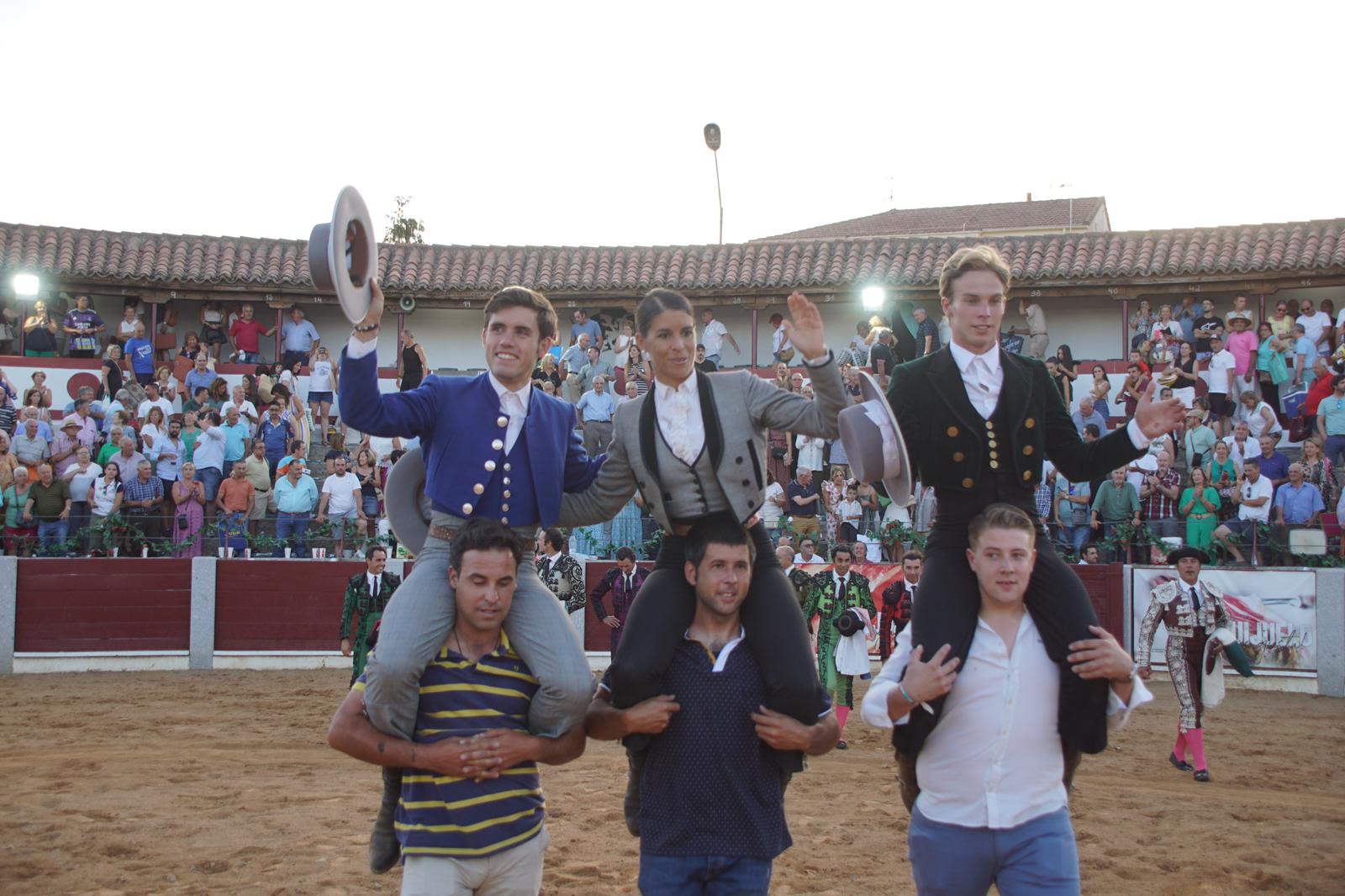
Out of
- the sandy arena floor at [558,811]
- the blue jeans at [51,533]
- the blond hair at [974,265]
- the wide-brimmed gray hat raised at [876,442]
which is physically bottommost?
the sandy arena floor at [558,811]

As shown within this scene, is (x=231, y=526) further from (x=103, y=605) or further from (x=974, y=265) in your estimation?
(x=974, y=265)

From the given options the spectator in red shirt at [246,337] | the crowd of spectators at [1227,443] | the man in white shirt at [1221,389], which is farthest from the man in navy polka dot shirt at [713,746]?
the spectator in red shirt at [246,337]

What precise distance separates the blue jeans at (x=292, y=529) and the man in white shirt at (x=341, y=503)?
190 millimetres

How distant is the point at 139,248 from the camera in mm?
18281

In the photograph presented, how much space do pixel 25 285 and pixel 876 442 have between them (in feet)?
54.7

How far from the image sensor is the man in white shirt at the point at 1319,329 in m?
14.3

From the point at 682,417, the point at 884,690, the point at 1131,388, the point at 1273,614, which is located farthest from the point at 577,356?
the point at 884,690

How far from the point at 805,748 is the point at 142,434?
11873 millimetres

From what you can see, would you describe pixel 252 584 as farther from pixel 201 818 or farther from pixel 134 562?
pixel 201 818

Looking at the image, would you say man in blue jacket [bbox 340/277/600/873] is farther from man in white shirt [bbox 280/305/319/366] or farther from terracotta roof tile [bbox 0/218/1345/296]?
terracotta roof tile [bbox 0/218/1345/296]

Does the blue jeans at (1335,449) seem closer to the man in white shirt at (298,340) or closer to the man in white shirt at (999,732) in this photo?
the man in white shirt at (999,732)

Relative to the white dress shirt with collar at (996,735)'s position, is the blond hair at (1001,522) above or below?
above

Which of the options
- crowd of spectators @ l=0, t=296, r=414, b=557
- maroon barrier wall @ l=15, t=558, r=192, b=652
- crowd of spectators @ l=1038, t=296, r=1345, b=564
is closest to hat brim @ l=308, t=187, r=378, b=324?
crowd of spectators @ l=1038, t=296, r=1345, b=564

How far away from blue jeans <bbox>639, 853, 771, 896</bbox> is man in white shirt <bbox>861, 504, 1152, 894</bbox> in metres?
0.40
